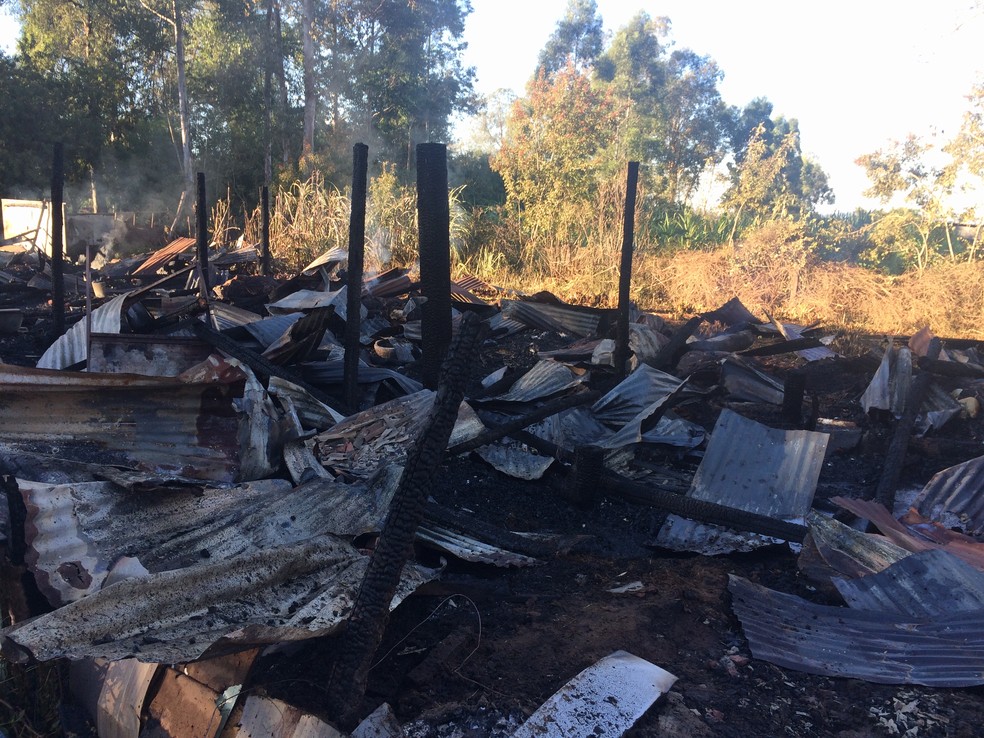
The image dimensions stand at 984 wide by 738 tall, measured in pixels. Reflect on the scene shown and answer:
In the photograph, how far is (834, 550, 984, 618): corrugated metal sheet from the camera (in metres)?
2.26

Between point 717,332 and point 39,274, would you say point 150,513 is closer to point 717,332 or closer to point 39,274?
point 717,332

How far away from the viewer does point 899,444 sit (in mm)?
4324

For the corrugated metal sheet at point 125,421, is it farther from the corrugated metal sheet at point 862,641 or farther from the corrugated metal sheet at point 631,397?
the corrugated metal sheet at point 631,397

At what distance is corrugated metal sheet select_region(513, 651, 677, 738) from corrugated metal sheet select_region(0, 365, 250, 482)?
1.87 metres

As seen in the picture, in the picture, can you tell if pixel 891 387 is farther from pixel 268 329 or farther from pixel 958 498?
pixel 268 329

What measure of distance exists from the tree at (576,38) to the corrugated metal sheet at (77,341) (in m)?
30.1

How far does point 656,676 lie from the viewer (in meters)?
1.84

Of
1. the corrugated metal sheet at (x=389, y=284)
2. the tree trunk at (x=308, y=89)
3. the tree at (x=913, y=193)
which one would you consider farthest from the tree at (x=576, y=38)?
the corrugated metal sheet at (x=389, y=284)

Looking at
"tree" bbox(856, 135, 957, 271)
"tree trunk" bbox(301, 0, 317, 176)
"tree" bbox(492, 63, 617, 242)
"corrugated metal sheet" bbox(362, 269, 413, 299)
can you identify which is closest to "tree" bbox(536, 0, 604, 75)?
"tree trunk" bbox(301, 0, 317, 176)

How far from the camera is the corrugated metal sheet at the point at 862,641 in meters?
1.96

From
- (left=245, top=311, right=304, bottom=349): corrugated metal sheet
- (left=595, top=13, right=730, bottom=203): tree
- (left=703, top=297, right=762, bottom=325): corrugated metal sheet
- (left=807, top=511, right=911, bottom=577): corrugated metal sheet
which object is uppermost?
(left=595, top=13, right=730, bottom=203): tree

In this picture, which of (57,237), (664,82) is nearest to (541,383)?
(57,237)

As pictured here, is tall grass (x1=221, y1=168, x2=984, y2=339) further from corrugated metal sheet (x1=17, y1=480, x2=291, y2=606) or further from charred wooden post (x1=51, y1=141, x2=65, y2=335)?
corrugated metal sheet (x1=17, y1=480, x2=291, y2=606)

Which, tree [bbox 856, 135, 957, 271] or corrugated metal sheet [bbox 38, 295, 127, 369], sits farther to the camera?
tree [bbox 856, 135, 957, 271]
